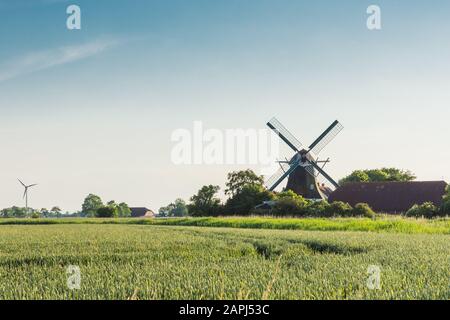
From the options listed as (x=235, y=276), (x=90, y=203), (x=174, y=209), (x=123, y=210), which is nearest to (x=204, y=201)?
(x=235, y=276)

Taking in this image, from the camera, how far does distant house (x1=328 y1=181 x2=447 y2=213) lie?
211 ft

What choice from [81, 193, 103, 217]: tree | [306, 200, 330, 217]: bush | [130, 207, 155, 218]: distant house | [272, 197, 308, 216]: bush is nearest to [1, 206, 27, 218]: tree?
[81, 193, 103, 217]: tree

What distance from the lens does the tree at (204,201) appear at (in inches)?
2744

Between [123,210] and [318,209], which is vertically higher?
[318,209]

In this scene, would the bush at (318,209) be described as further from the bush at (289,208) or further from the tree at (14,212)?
the tree at (14,212)

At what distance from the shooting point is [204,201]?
232ft

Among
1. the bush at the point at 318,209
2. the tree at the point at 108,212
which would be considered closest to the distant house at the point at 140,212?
the tree at the point at 108,212

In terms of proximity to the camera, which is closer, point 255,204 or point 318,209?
point 318,209

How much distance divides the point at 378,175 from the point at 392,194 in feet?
98.0

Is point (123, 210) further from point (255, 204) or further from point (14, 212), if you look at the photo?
point (255, 204)

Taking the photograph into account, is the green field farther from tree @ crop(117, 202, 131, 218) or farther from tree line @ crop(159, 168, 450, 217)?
tree @ crop(117, 202, 131, 218)

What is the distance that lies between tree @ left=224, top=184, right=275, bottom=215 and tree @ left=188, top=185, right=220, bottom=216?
2.76m
